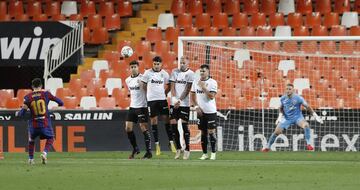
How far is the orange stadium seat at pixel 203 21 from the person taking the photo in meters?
28.9

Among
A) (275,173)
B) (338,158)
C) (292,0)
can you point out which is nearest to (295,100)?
(338,158)

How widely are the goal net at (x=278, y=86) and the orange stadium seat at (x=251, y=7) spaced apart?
2.34m

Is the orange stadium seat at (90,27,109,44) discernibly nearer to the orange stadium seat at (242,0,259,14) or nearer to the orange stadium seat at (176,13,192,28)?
the orange stadium seat at (176,13,192,28)

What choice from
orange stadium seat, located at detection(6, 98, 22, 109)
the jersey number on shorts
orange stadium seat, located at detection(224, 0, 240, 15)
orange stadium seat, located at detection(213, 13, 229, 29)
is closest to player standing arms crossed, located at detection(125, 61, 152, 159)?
the jersey number on shorts

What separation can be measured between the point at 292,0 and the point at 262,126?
5473 millimetres

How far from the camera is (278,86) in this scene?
1046 inches

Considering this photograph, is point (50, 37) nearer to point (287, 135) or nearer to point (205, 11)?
point (205, 11)

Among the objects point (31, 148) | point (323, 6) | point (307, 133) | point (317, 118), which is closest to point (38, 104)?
point (31, 148)

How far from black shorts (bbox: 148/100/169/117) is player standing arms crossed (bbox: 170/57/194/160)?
0.32 metres

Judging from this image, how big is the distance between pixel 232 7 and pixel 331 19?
279cm

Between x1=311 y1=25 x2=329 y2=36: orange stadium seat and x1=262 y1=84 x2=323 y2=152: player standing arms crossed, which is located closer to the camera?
x1=262 y1=84 x2=323 y2=152: player standing arms crossed

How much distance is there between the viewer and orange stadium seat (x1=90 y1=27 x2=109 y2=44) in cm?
2925

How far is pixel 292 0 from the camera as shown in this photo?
29.5m

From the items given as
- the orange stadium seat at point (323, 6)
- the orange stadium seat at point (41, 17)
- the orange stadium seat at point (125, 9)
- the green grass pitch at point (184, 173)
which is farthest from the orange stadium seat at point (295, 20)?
the green grass pitch at point (184, 173)
